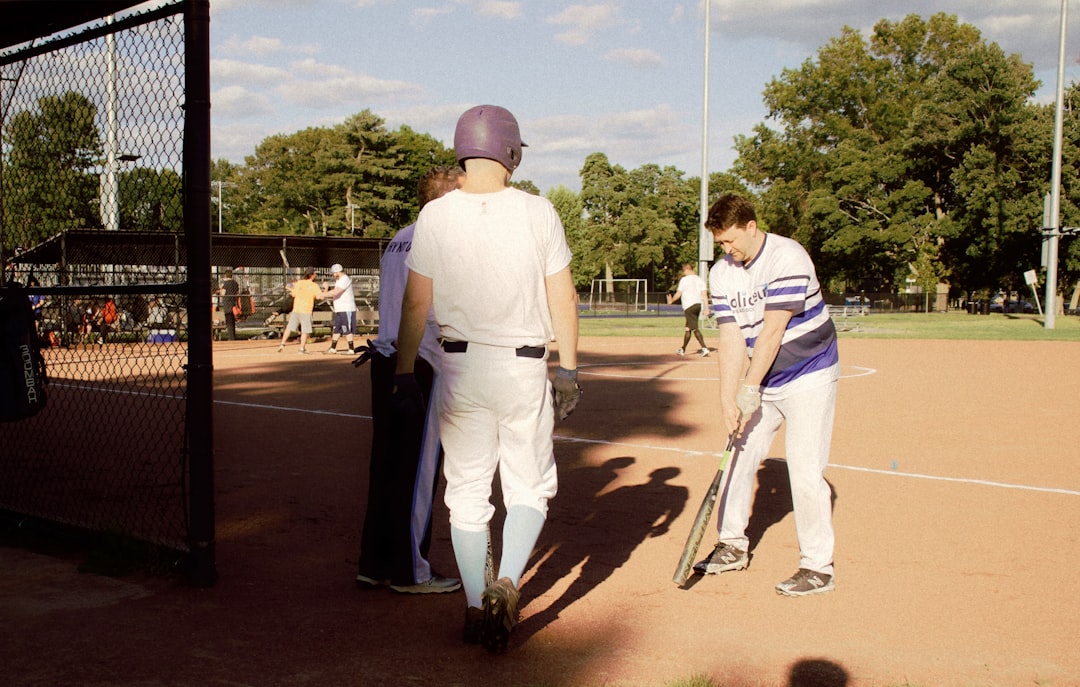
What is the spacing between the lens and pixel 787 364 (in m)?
5.04

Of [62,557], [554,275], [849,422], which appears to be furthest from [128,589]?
[849,422]

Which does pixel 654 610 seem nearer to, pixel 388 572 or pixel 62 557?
pixel 388 572

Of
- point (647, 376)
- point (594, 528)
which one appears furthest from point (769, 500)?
point (647, 376)

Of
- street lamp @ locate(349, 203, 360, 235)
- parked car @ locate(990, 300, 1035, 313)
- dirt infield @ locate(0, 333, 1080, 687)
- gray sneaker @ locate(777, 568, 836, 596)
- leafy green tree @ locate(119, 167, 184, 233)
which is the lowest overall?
parked car @ locate(990, 300, 1035, 313)

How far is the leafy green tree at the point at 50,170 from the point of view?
19.9 ft

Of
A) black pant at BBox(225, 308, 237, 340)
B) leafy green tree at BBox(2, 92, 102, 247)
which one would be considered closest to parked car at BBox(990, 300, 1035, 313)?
black pant at BBox(225, 308, 237, 340)

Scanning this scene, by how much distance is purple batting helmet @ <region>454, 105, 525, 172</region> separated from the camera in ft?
12.9

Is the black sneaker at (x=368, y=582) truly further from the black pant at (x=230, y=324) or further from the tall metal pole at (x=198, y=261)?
the black pant at (x=230, y=324)

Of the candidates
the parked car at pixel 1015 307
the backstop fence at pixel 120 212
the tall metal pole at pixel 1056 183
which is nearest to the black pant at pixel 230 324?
the backstop fence at pixel 120 212

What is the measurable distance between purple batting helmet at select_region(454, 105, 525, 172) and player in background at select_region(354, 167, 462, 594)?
822 mm

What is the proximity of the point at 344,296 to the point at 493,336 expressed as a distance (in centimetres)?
1735

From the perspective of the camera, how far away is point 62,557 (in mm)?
5469

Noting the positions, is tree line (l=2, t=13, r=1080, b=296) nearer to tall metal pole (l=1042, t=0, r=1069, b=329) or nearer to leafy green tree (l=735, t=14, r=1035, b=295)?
leafy green tree (l=735, t=14, r=1035, b=295)

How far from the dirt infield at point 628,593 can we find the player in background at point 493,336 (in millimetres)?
484
